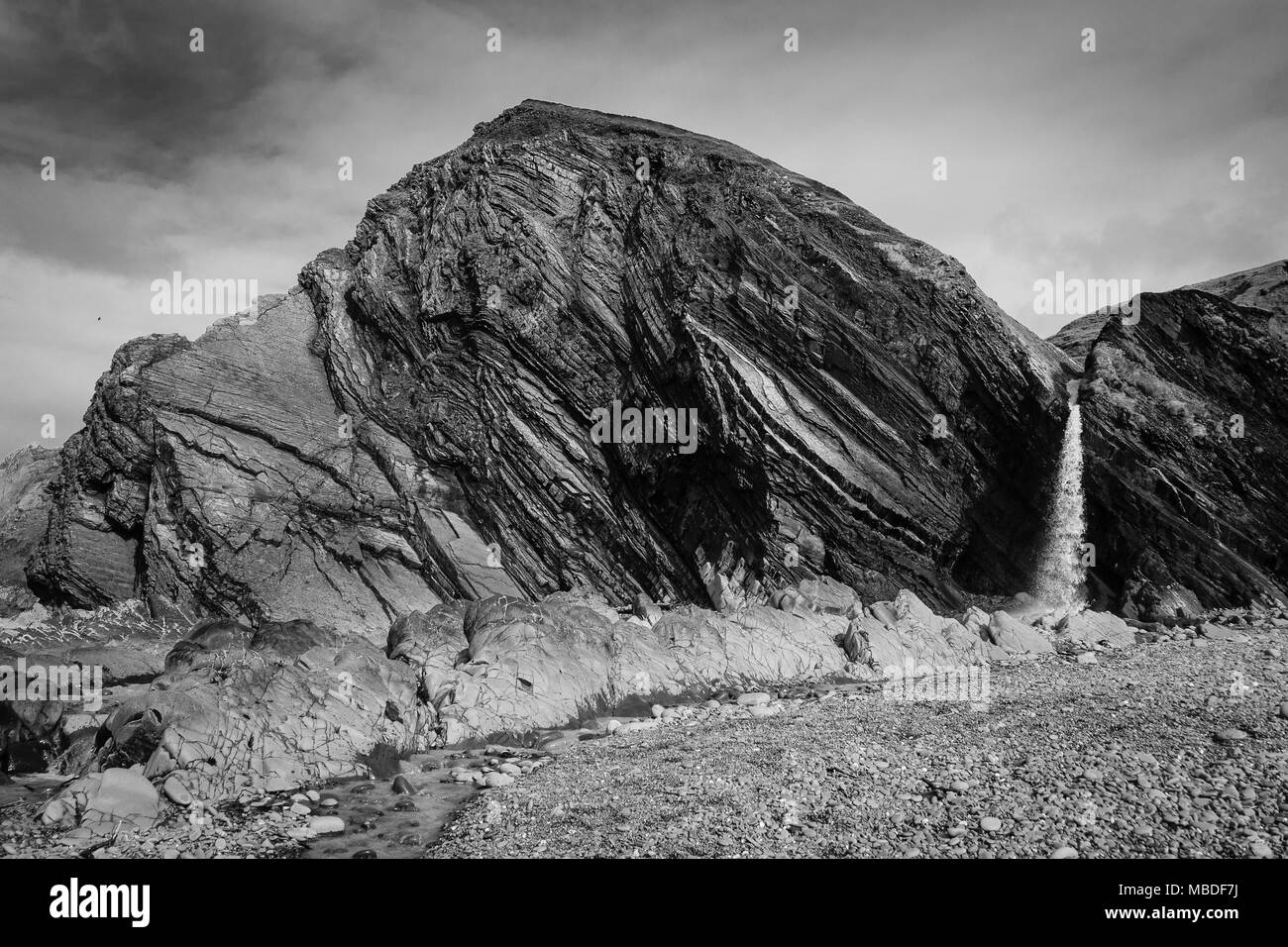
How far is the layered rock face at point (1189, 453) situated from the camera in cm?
3169

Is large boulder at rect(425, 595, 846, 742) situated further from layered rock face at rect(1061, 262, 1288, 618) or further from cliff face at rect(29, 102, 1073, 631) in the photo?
layered rock face at rect(1061, 262, 1288, 618)

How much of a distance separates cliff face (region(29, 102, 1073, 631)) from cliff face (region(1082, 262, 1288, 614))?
263cm

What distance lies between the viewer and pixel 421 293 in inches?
1746

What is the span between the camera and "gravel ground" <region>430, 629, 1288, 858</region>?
11.5m

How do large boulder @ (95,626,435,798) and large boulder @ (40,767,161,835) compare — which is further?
large boulder @ (95,626,435,798)

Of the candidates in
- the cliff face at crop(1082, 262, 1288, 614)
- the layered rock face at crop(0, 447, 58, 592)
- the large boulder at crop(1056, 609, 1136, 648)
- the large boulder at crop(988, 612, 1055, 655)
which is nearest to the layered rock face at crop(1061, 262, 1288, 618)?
the cliff face at crop(1082, 262, 1288, 614)

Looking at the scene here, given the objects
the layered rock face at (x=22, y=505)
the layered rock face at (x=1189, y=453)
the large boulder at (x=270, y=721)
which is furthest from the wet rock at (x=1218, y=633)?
the layered rock face at (x=22, y=505)

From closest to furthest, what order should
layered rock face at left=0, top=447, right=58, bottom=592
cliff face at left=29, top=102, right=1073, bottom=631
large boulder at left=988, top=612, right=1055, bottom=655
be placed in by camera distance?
large boulder at left=988, top=612, right=1055, bottom=655 → cliff face at left=29, top=102, right=1073, bottom=631 → layered rock face at left=0, top=447, right=58, bottom=592

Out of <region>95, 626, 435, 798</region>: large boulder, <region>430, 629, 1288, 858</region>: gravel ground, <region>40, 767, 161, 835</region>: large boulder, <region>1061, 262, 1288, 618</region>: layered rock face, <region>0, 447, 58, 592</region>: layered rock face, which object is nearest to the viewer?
<region>430, 629, 1288, 858</region>: gravel ground

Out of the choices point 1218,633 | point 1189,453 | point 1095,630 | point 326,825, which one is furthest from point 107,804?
point 1189,453

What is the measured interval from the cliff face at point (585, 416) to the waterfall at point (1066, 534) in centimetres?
75

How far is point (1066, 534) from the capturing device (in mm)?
35188

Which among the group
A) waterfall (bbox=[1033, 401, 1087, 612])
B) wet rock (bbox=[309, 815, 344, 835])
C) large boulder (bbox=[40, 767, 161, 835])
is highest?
waterfall (bbox=[1033, 401, 1087, 612])

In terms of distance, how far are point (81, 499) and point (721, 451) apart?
111 feet
